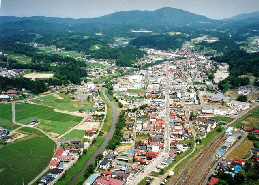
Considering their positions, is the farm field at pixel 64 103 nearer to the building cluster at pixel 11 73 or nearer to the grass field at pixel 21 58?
the building cluster at pixel 11 73

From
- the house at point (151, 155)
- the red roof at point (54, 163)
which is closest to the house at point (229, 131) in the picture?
the house at point (151, 155)

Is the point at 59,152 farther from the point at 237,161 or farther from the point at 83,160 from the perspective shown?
the point at 237,161

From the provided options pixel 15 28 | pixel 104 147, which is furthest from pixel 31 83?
pixel 15 28

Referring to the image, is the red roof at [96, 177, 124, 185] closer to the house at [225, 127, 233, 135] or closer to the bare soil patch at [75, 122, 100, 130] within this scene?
the bare soil patch at [75, 122, 100, 130]

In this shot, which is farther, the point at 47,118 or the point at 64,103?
the point at 64,103

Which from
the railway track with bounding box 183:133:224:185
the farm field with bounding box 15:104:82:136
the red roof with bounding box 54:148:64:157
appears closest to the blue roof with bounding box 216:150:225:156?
the railway track with bounding box 183:133:224:185

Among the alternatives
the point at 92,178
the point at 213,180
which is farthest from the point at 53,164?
the point at 213,180
